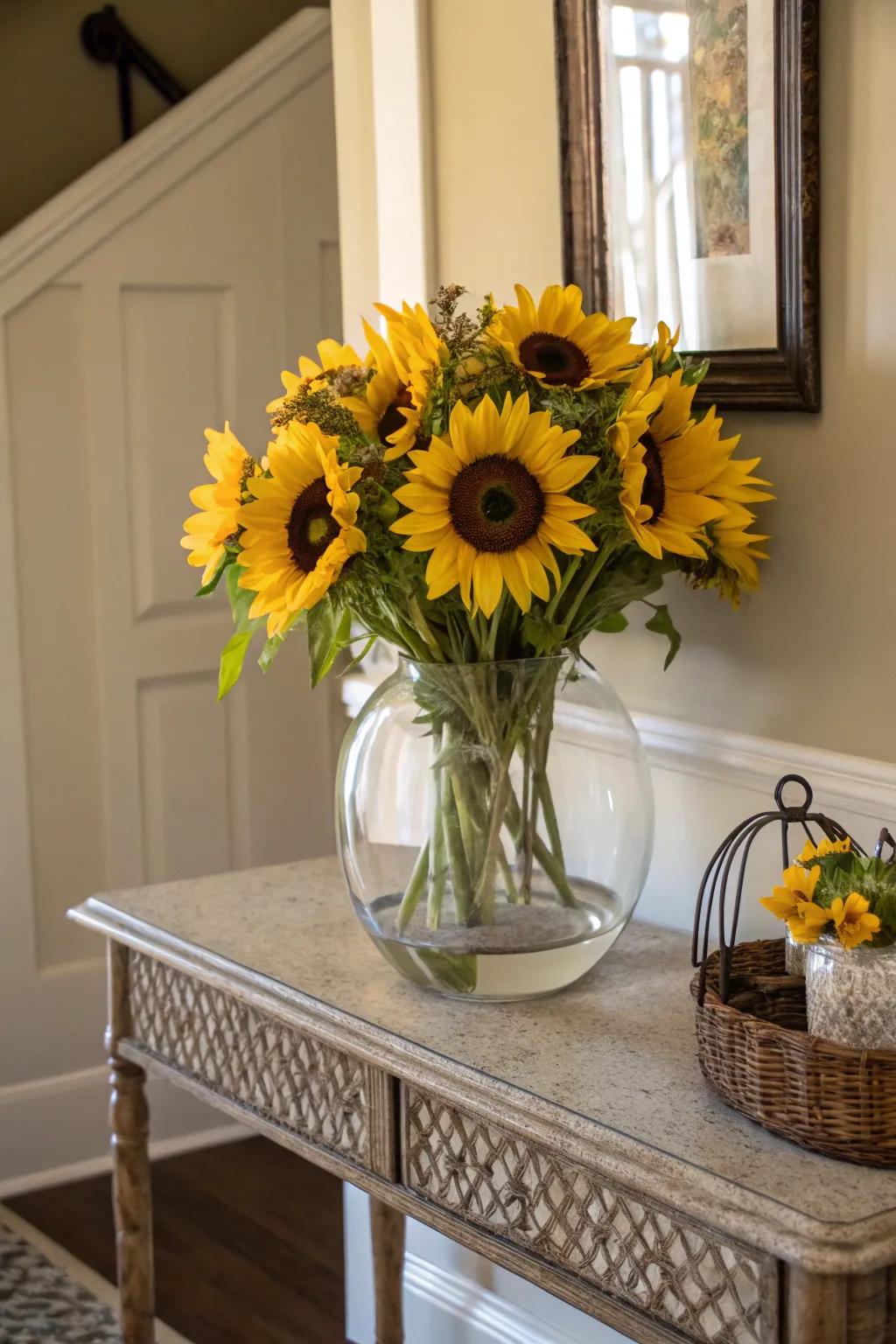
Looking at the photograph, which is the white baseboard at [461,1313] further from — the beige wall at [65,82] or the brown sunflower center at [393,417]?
the beige wall at [65,82]

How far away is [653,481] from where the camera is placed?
4.67ft

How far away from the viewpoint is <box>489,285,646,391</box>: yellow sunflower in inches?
55.7

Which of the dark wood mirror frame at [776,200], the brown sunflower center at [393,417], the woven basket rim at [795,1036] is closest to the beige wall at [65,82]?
the dark wood mirror frame at [776,200]

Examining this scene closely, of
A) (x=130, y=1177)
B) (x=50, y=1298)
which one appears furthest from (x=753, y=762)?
(x=50, y=1298)

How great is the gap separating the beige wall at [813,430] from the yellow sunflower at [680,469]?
0.13m

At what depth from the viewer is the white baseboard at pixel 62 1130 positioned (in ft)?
9.68

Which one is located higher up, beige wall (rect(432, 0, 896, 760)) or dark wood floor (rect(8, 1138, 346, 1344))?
beige wall (rect(432, 0, 896, 760))

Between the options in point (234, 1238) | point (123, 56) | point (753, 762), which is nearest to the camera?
point (753, 762)

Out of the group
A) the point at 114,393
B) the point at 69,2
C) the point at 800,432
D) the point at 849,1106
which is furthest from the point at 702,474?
the point at 69,2

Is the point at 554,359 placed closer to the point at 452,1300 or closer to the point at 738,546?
the point at 738,546

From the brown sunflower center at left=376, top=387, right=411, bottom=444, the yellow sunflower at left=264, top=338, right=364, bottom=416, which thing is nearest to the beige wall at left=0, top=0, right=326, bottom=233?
the yellow sunflower at left=264, top=338, right=364, bottom=416

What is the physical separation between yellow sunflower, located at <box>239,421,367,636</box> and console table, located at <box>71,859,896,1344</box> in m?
0.40

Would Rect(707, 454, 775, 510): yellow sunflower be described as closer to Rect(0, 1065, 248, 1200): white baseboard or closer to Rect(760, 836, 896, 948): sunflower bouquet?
Rect(760, 836, 896, 948): sunflower bouquet

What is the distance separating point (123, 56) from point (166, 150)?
0.84 ft
